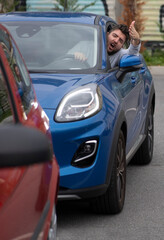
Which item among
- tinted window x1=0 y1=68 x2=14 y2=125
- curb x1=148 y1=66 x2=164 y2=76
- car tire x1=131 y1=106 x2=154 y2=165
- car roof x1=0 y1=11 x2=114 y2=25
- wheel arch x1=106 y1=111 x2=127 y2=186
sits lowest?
curb x1=148 y1=66 x2=164 y2=76

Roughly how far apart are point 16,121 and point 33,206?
19.1 inches

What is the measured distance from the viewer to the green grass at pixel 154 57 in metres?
19.7

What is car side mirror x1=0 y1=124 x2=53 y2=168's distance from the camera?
7.66 ft

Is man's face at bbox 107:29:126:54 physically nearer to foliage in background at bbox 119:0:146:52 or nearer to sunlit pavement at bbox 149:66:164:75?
sunlit pavement at bbox 149:66:164:75

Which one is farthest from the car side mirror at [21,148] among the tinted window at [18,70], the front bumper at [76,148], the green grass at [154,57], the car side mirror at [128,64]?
the green grass at [154,57]

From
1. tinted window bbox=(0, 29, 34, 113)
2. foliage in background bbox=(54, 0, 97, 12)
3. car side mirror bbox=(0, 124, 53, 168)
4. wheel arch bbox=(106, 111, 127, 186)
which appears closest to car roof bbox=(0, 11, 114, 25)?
wheel arch bbox=(106, 111, 127, 186)

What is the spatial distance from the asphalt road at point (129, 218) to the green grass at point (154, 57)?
12.7m

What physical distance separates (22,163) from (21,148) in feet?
0.18

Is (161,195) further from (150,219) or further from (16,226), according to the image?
(16,226)

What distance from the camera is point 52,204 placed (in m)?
3.25

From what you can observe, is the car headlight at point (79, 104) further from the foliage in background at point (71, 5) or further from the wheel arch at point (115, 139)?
the foliage in background at point (71, 5)

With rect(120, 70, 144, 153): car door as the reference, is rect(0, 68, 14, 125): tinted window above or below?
above

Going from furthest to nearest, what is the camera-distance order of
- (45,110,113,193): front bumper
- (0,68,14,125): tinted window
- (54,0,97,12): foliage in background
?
(54,0,97,12): foliage in background, (45,110,113,193): front bumper, (0,68,14,125): tinted window

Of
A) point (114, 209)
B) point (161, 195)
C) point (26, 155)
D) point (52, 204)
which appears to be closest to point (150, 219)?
point (114, 209)
